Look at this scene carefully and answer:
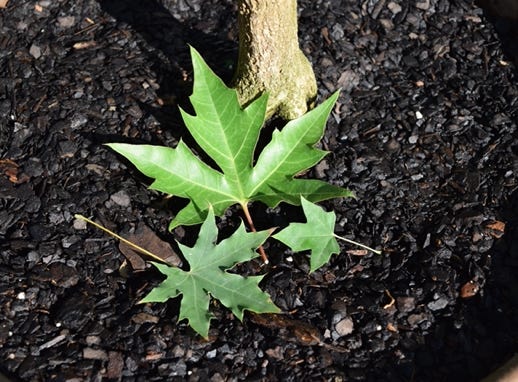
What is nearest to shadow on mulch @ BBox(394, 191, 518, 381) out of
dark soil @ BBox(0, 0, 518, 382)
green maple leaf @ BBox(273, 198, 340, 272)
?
dark soil @ BBox(0, 0, 518, 382)

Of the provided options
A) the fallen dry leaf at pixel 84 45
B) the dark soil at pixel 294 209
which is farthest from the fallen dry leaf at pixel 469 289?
the fallen dry leaf at pixel 84 45

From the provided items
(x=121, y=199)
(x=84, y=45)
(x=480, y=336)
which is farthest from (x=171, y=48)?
(x=480, y=336)

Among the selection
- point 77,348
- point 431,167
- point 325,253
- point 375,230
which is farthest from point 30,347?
point 431,167

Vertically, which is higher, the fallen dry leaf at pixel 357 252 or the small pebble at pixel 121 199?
the small pebble at pixel 121 199

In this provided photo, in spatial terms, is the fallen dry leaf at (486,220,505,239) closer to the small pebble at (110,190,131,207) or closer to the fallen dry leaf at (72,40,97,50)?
the small pebble at (110,190,131,207)

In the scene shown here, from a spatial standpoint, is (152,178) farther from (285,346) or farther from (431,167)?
(431,167)

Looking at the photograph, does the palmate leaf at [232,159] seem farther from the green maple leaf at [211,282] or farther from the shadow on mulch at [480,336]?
the shadow on mulch at [480,336]
